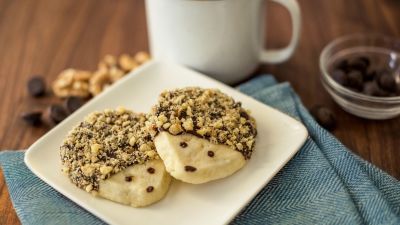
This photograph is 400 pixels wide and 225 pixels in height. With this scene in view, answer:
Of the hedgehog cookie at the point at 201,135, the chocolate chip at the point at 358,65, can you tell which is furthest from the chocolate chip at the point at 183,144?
the chocolate chip at the point at 358,65

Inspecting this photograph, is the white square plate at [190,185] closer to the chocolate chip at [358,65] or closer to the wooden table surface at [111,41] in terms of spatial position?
the wooden table surface at [111,41]

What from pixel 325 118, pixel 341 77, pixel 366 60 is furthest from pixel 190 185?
pixel 366 60

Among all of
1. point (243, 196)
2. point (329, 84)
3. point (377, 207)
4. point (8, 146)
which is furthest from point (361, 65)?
point (8, 146)

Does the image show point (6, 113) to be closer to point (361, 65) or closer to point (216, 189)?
point (216, 189)

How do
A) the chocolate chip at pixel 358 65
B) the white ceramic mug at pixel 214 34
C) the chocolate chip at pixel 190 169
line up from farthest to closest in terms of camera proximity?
the chocolate chip at pixel 358 65 < the white ceramic mug at pixel 214 34 < the chocolate chip at pixel 190 169

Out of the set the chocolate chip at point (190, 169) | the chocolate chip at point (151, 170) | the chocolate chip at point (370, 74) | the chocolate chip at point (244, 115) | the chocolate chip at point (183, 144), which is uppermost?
the chocolate chip at point (183, 144)

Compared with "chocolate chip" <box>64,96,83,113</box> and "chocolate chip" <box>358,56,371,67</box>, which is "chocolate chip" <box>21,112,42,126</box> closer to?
"chocolate chip" <box>64,96,83,113</box>

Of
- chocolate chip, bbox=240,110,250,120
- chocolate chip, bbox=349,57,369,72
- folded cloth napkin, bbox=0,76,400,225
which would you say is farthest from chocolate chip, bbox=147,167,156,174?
chocolate chip, bbox=349,57,369,72
